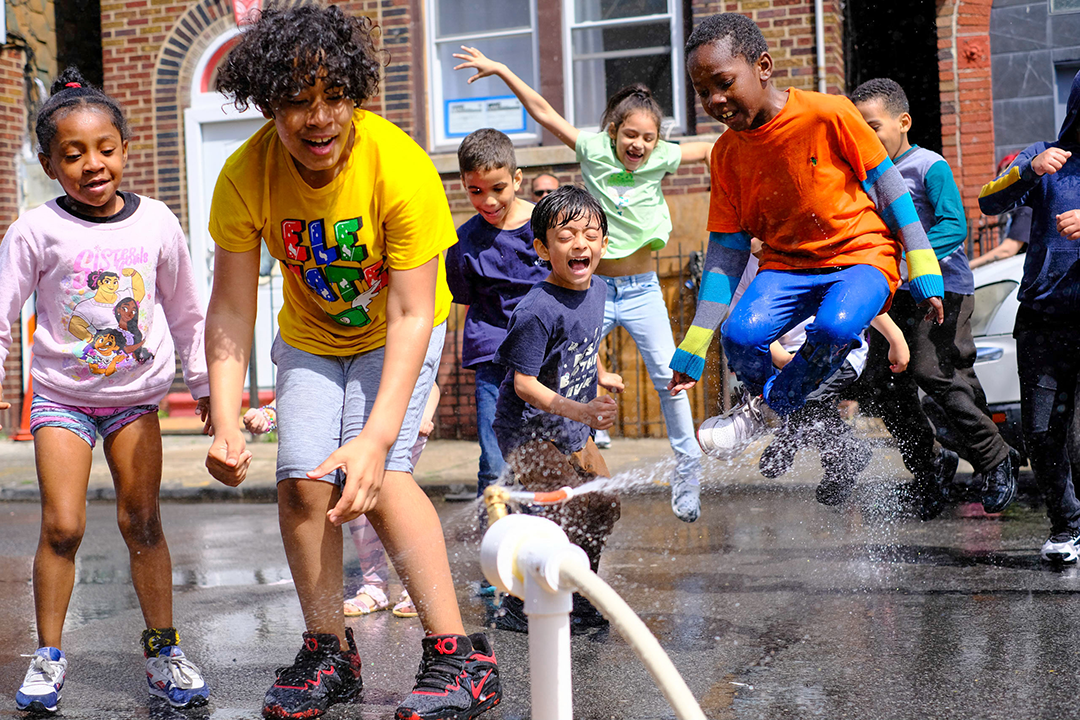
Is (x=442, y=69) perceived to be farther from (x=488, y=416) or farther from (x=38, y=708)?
(x=38, y=708)

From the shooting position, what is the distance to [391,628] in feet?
13.2

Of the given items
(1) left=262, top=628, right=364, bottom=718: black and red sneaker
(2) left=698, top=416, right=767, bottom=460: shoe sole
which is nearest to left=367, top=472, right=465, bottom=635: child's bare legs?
(1) left=262, top=628, right=364, bottom=718: black and red sneaker

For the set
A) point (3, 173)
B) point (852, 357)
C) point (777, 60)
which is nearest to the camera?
point (852, 357)

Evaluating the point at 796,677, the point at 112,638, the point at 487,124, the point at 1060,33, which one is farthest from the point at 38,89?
the point at 796,677

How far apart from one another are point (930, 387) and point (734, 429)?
1.24 metres

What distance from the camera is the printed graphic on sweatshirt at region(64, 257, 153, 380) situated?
336 centimetres

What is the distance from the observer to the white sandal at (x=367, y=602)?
13.9 feet

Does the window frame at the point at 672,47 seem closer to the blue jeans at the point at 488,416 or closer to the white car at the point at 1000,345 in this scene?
the white car at the point at 1000,345

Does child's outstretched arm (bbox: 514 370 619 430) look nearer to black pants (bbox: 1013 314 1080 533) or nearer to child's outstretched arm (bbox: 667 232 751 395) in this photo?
child's outstretched arm (bbox: 667 232 751 395)

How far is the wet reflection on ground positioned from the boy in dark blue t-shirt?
433mm

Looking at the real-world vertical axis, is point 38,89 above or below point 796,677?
above

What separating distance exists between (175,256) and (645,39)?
23.7ft

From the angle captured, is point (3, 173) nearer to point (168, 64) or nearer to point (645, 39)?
point (168, 64)

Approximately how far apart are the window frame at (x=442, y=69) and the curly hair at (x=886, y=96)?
5286 mm
